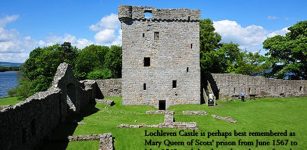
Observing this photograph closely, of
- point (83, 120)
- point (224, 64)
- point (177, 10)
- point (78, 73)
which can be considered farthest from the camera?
point (78, 73)

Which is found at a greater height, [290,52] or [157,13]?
[157,13]

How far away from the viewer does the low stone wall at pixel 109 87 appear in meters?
43.7

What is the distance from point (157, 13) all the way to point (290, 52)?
20205mm

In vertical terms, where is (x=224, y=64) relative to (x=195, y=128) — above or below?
above

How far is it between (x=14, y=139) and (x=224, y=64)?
43.6 meters

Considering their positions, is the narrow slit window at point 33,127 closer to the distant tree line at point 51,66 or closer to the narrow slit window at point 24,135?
the narrow slit window at point 24,135

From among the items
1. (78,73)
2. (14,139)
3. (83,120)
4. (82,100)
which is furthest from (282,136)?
(78,73)

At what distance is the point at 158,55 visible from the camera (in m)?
36.1

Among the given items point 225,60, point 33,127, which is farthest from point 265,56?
point 33,127

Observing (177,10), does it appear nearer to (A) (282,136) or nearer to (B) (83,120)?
(B) (83,120)

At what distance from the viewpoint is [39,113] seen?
65.4ft

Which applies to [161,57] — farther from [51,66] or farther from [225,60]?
[51,66]

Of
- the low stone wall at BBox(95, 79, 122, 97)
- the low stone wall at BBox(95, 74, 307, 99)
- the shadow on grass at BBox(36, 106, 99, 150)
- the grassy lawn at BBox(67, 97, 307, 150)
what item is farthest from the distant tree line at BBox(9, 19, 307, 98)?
the shadow on grass at BBox(36, 106, 99, 150)

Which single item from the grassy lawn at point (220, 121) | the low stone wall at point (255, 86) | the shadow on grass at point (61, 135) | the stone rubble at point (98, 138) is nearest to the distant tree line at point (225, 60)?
the low stone wall at point (255, 86)
